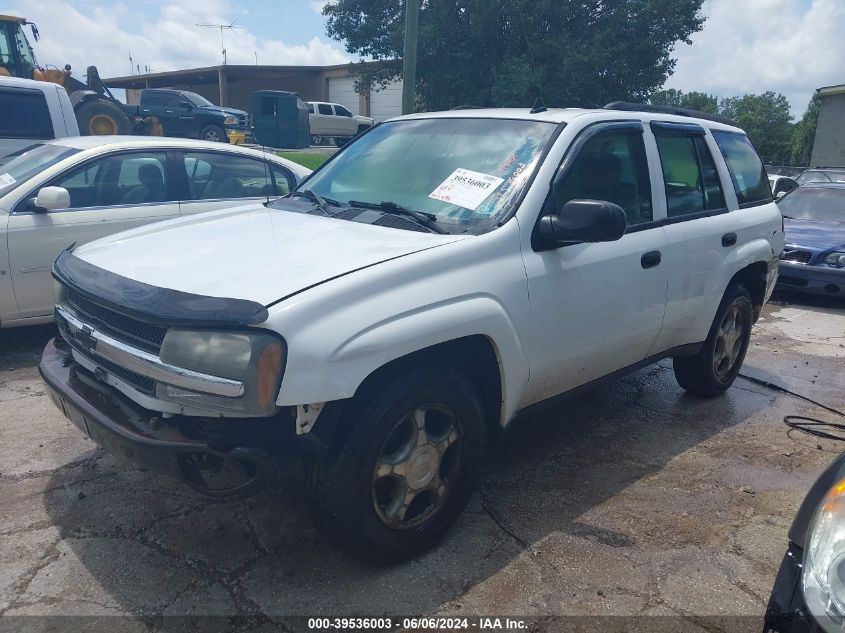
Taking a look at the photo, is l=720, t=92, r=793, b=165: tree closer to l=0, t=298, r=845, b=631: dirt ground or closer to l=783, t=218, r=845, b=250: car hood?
l=783, t=218, r=845, b=250: car hood

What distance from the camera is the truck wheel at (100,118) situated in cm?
A: 1450

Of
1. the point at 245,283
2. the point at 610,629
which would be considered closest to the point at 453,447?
the point at 610,629

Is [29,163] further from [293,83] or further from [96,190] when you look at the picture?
[293,83]

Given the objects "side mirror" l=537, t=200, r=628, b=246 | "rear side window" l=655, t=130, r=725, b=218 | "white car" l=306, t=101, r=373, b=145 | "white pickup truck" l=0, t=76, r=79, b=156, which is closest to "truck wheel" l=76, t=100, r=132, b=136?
"white pickup truck" l=0, t=76, r=79, b=156

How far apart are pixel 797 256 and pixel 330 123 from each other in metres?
25.5

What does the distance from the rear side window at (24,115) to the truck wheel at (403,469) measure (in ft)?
23.1

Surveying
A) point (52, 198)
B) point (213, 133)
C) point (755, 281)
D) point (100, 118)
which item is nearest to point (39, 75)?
point (100, 118)

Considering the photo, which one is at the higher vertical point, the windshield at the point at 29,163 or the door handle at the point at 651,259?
the windshield at the point at 29,163

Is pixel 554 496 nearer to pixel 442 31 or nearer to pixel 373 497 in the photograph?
pixel 373 497

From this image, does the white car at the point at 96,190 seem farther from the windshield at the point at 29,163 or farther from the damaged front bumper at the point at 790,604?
the damaged front bumper at the point at 790,604

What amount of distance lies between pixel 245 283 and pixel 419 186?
1.26 meters

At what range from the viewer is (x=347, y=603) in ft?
8.91

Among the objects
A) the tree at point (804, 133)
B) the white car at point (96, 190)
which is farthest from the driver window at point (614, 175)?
the tree at point (804, 133)

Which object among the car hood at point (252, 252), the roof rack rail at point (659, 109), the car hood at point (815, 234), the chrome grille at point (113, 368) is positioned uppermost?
the roof rack rail at point (659, 109)
